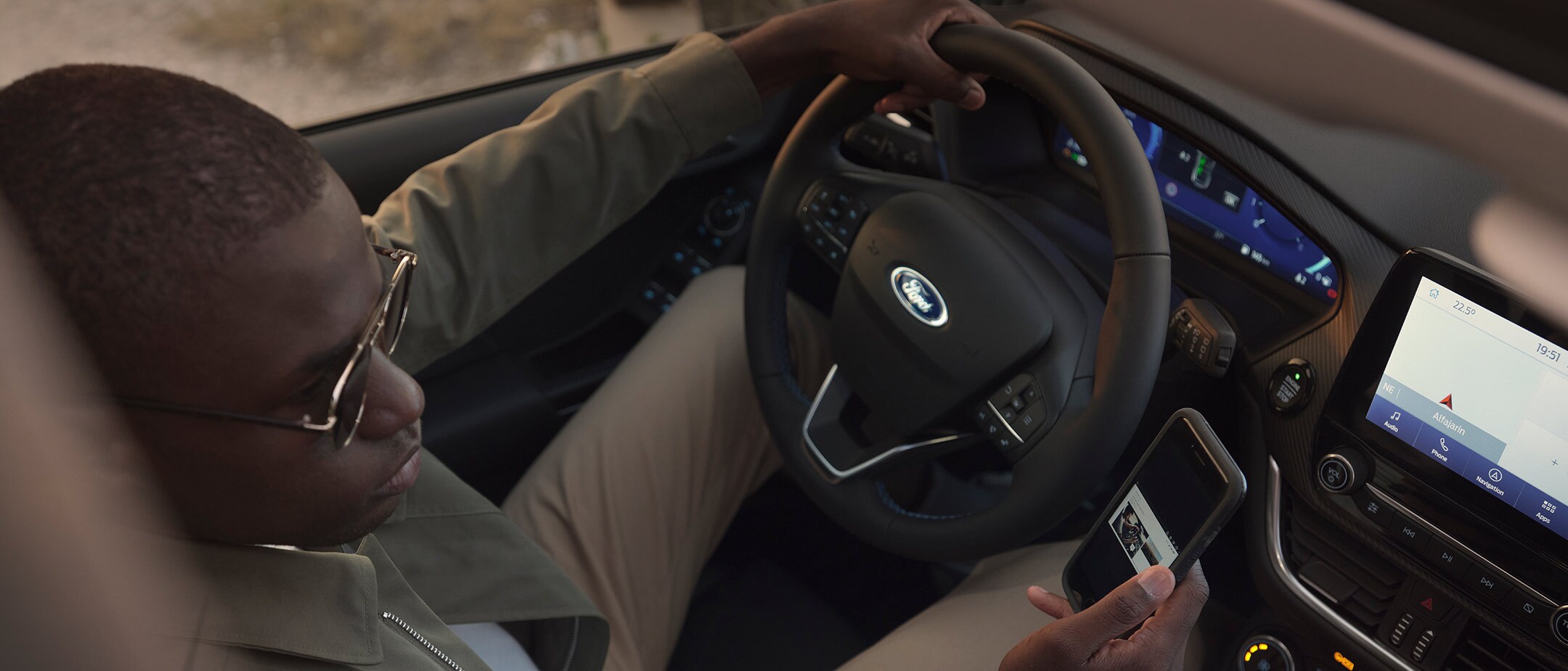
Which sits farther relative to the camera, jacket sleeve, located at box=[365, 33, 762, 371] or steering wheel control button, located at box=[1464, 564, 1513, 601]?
jacket sleeve, located at box=[365, 33, 762, 371]

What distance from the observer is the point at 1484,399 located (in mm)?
734

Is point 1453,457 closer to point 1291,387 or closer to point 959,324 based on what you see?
point 1291,387

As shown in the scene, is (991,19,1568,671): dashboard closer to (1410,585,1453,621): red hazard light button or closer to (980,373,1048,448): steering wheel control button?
(1410,585,1453,621): red hazard light button

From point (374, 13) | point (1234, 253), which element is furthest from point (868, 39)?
point (374, 13)

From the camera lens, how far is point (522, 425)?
61.3 inches

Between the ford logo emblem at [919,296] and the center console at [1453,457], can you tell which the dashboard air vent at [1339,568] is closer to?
the center console at [1453,457]

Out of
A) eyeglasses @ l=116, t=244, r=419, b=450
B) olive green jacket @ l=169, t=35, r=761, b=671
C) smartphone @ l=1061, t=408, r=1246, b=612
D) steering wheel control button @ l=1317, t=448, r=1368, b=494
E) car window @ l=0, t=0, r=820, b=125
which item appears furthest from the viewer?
car window @ l=0, t=0, r=820, b=125

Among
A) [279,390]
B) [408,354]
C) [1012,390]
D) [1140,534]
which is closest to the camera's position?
[279,390]

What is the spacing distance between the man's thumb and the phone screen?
40 mm

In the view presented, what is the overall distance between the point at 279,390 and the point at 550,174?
20.6 inches

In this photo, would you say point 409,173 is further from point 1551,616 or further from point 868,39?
point 1551,616

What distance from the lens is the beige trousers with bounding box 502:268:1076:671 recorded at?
3.43 ft

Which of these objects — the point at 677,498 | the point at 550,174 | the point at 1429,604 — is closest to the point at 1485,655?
the point at 1429,604

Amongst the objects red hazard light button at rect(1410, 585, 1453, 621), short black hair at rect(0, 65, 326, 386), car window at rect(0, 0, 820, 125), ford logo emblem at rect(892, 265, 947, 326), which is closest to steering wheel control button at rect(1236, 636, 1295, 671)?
red hazard light button at rect(1410, 585, 1453, 621)
